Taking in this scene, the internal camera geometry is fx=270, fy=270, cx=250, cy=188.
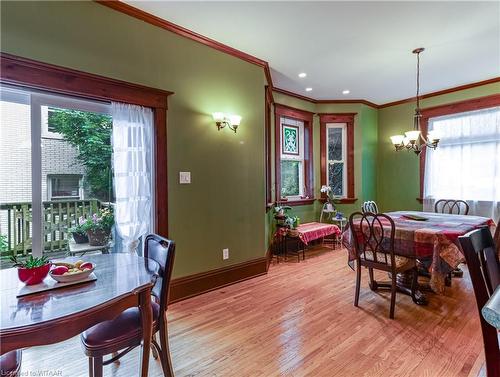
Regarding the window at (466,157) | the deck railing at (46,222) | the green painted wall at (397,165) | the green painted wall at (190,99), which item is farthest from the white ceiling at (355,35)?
the deck railing at (46,222)

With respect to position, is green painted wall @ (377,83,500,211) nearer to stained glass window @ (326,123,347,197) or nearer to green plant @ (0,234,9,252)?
stained glass window @ (326,123,347,197)

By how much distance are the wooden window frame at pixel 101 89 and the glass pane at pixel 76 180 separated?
0.22 meters

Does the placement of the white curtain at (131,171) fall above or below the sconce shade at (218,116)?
below

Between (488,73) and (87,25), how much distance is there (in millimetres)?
5402

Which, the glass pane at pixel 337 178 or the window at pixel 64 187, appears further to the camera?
the glass pane at pixel 337 178

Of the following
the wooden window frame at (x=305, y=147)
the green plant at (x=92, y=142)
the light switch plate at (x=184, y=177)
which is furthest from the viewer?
the wooden window frame at (x=305, y=147)

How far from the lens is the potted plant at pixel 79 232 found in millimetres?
2477

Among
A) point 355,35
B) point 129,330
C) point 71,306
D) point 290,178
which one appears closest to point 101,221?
point 129,330

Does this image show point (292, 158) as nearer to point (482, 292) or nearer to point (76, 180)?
point (76, 180)

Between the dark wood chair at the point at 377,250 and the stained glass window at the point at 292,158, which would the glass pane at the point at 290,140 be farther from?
the dark wood chair at the point at 377,250

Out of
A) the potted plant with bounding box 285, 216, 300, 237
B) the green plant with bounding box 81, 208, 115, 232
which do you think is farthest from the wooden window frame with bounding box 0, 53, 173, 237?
the potted plant with bounding box 285, 216, 300, 237

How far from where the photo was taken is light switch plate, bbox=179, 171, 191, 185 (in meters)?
2.94

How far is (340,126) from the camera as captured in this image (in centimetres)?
562

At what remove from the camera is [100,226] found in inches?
103
